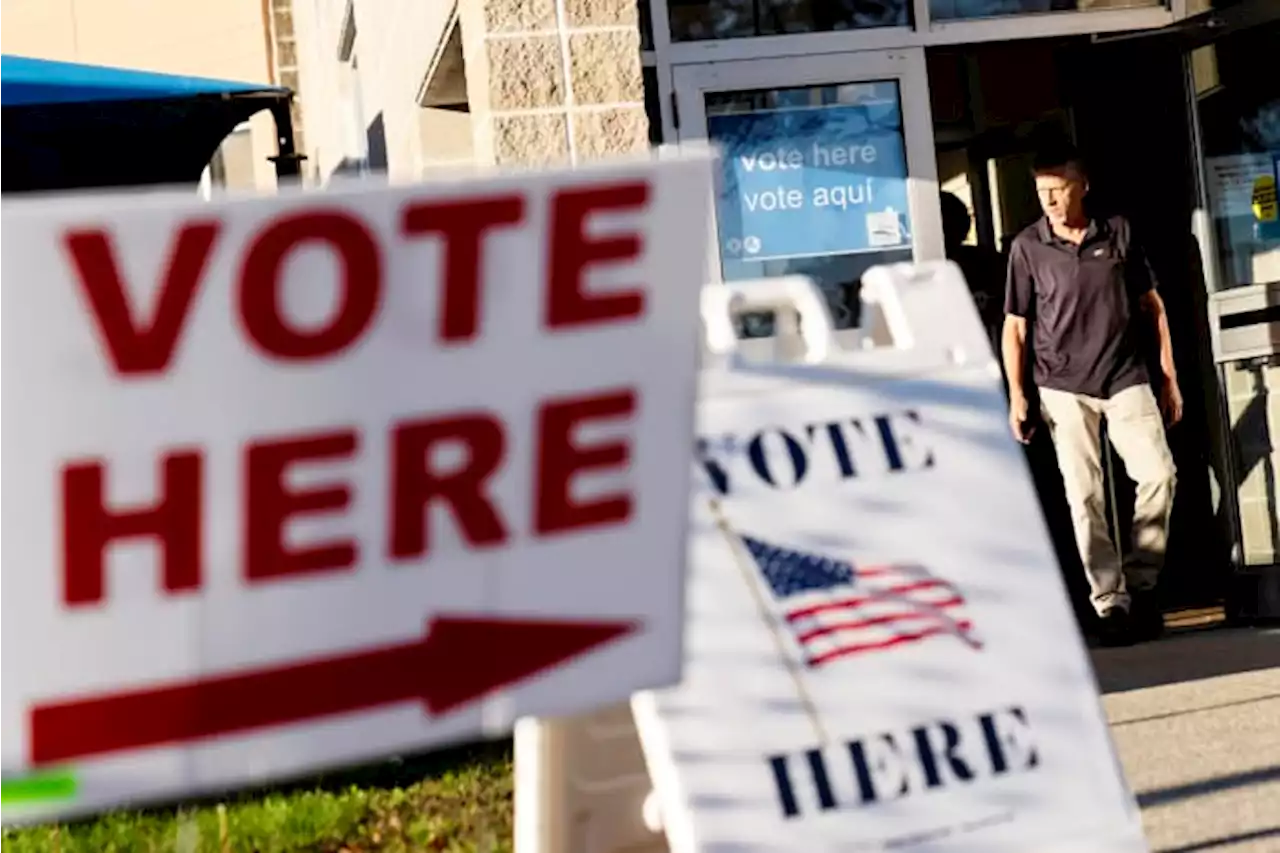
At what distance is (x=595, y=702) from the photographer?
2383mm

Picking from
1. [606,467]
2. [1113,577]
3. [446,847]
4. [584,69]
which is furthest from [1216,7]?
[606,467]

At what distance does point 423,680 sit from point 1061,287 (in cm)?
555

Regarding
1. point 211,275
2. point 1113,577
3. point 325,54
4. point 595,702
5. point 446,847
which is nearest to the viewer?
point 211,275

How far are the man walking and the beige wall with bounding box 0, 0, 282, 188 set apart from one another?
9459 mm

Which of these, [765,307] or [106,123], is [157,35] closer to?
[106,123]

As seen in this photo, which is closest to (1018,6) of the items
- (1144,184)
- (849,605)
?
(1144,184)

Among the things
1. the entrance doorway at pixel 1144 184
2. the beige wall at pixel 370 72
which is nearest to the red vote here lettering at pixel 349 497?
the beige wall at pixel 370 72

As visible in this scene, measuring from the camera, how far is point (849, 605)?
2.96m

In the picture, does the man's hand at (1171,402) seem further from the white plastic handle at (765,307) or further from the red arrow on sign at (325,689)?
the red arrow on sign at (325,689)

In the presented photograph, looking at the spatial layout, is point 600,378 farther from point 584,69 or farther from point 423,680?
point 584,69

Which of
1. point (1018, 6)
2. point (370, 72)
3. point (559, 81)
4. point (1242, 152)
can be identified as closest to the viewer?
point (559, 81)

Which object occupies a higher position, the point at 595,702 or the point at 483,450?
the point at 483,450

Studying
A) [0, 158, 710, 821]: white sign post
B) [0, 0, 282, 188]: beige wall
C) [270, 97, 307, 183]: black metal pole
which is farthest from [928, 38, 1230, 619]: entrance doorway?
[0, 0, 282, 188]: beige wall

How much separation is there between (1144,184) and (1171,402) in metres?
1.29
